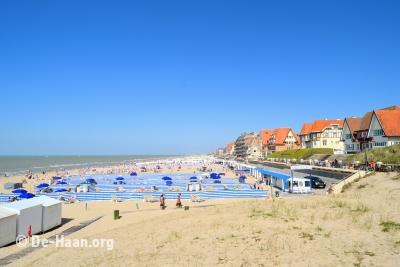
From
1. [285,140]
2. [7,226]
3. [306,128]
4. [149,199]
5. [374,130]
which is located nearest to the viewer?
[7,226]

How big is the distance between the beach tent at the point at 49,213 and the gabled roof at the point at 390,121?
4354 centimetres

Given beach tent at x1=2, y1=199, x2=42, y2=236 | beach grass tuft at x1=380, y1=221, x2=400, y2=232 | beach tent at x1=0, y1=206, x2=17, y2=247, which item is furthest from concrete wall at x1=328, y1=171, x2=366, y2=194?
beach tent at x1=0, y1=206, x2=17, y2=247

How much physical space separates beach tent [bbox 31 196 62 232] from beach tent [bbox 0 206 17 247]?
2.32 meters

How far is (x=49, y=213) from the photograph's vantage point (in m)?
19.1

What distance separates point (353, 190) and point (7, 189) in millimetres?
40417

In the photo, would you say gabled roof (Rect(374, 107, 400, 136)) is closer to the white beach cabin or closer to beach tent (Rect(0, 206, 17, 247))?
the white beach cabin

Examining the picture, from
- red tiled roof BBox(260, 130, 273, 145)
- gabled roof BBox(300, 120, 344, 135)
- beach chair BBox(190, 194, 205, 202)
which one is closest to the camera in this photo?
beach chair BBox(190, 194, 205, 202)

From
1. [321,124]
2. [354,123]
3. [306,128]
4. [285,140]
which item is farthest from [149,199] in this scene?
[285,140]

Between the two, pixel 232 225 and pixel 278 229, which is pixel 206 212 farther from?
pixel 278 229

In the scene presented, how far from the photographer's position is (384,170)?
28.9 m

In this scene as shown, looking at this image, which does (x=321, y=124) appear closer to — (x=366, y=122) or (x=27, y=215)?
(x=366, y=122)

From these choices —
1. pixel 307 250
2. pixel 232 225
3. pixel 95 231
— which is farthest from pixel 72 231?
pixel 307 250

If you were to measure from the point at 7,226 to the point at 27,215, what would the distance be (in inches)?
53.8

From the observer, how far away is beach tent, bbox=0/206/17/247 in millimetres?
15477
